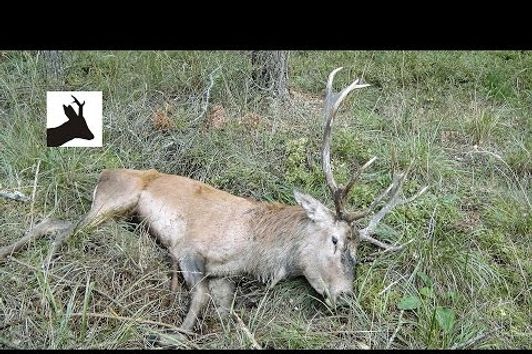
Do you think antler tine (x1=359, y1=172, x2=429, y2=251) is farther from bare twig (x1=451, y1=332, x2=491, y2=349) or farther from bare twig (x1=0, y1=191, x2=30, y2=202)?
bare twig (x1=0, y1=191, x2=30, y2=202)

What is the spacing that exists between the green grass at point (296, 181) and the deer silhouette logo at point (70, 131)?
104 millimetres

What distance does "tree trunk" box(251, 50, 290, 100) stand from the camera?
6.00 m

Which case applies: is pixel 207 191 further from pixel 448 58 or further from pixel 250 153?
pixel 448 58

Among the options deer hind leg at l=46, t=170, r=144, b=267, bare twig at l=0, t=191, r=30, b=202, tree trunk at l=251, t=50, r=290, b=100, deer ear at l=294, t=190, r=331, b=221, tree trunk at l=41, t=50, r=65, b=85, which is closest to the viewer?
deer ear at l=294, t=190, r=331, b=221

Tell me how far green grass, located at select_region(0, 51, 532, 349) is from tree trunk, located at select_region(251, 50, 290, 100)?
0.13 metres

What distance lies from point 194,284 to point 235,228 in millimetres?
511

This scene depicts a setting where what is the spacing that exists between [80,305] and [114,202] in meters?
0.96

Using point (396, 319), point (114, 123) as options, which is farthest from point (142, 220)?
point (396, 319)

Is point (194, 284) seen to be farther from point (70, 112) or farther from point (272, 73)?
point (272, 73)

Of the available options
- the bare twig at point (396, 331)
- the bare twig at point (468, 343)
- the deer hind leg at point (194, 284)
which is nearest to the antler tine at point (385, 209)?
the bare twig at point (396, 331)

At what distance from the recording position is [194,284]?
430cm

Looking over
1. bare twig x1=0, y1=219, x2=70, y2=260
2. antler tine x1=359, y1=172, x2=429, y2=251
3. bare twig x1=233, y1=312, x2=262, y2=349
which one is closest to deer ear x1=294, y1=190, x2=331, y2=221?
antler tine x1=359, y1=172, x2=429, y2=251

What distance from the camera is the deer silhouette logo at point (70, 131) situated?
5.09m

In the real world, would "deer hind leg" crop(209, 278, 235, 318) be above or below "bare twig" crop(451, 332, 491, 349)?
below
